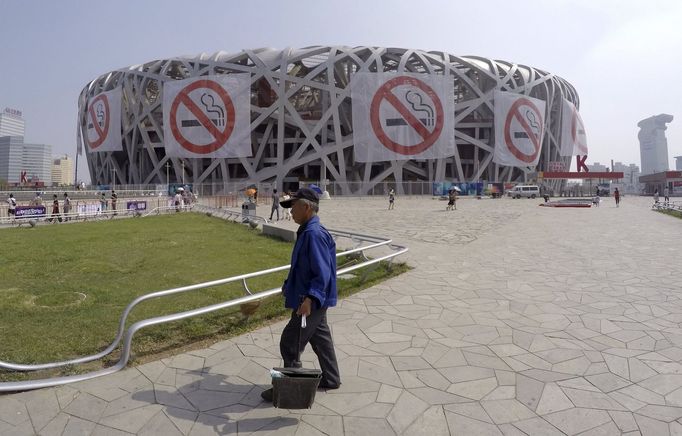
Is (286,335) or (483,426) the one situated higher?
(286,335)

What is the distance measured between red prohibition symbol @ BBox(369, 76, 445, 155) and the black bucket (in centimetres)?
4259

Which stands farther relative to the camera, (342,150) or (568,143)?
(568,143)

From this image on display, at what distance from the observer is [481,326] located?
4621 mm

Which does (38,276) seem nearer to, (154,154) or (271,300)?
(271,300)

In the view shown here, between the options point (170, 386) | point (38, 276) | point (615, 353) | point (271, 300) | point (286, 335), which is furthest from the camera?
point (38, 276)

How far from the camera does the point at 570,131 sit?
5884 cm

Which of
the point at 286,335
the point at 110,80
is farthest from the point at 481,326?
the point at 110,80

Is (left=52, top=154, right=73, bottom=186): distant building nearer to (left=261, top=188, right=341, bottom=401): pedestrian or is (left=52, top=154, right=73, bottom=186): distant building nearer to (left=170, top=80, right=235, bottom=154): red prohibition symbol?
(left=170, top=80, right=235, bottom=154): red prohibition symbol

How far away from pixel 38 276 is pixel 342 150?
135 feet

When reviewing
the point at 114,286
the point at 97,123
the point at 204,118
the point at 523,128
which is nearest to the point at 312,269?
the point at 114,286

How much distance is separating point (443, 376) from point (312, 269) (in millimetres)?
1585

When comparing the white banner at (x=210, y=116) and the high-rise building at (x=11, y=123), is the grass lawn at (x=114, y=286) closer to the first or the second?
the white banner at (x=210, y=116)

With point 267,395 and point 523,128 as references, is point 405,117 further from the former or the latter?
point 267,395

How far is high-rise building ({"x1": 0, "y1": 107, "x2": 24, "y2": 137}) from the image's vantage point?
161500 millimetres
